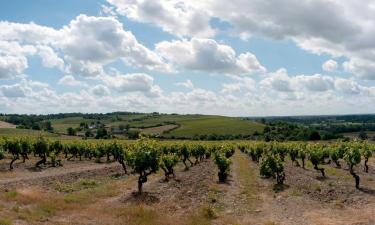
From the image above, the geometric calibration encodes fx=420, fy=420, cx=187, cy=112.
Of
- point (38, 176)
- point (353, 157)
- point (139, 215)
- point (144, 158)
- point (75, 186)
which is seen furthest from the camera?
point (38, 176)

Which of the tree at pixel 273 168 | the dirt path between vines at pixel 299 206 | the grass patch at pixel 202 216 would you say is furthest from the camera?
the tree at pixel 273 168

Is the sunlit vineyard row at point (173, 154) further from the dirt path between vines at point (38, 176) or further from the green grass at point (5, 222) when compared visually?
the green grass at point (5, 222)

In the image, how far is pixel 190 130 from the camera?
188 metres

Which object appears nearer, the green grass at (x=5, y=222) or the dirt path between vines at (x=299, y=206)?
the green grass at (x=5, y=222)

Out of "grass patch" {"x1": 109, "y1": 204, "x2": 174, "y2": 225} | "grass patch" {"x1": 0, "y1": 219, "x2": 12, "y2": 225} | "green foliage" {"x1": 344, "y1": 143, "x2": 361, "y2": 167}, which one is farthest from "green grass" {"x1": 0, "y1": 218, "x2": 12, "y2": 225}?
"green foliage" {"x1": 344, "y1": 143, "x2": 361, "y2": 167}

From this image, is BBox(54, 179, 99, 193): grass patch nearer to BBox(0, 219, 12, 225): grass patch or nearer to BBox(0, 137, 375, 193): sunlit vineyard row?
BBox(0, 137, 375, 193): sunlit vineyard row

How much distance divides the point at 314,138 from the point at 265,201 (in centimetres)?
13480

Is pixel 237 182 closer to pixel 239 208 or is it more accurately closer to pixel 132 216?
pixel 239 208

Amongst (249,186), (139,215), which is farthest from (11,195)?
(249,186)

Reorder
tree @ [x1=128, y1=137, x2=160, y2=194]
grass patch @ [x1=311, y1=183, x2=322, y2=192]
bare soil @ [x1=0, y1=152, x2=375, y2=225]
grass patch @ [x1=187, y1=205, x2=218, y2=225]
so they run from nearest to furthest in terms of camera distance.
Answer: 1. grass patch @ [x1=187, y1=205, x2=218, y2=225]
2. bare soil @ [x1=0, y1=152, x2=375, y2=225]
3. grass patch @ [x1=311, y1=183, x2=322, y2=192]
4. tree @ [x1=128, y1=137, x2=160, y2=194]

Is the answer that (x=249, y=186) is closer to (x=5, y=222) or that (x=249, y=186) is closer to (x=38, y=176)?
Answer: (x=38, y=176)

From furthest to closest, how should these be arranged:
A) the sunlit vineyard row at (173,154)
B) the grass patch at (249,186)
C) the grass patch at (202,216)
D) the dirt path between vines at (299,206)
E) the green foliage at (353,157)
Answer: the green foliage at (353,157) → the sunlit vineyard row at (173,154) → the grass patch at (249,186) → the dirt path between vines at (299,206) → the grass patch at (202,216)

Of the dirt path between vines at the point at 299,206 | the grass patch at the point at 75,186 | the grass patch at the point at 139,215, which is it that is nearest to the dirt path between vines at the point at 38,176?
the grass patch at the point at 75,186

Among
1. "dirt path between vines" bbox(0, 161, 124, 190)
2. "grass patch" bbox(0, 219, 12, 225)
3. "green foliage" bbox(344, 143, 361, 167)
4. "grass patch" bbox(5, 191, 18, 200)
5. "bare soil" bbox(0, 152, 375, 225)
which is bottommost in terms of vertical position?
"dirt path between vines" bbox(0, 161, 124, 190)
